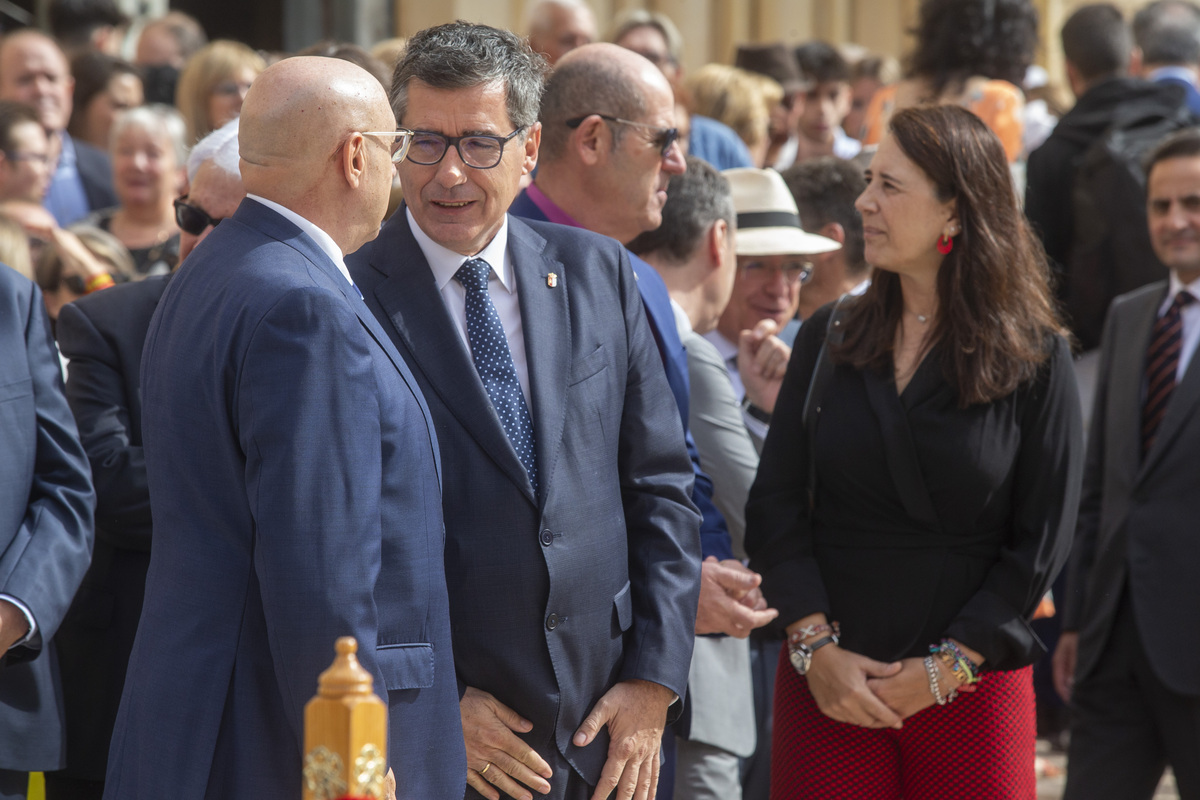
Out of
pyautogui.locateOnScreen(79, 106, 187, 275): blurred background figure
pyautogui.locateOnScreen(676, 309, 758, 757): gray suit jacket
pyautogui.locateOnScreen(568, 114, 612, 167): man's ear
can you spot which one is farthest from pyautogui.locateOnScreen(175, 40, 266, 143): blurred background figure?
pyautogui.locateOnScreen(676, 309, 758, 757): gray suit jacket

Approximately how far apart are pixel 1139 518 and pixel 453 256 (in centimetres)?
259

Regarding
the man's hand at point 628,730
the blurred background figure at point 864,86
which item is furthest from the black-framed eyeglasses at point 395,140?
the blurred background figure at point 864,86

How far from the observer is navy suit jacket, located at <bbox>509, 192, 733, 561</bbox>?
3.09 meters

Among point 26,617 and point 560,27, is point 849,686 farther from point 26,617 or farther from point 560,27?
point 560,27

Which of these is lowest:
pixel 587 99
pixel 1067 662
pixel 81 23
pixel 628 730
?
pixel 1067 662

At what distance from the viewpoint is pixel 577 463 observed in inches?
101

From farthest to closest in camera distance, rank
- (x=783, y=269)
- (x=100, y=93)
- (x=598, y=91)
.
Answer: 1. (x=100, y=93)
2. (x=783, y=269)
3. (x=598, y=91)

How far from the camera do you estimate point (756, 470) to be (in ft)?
11.6

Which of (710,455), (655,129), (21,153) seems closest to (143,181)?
(21,153)

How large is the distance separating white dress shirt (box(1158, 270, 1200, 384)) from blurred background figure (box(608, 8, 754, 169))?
2.10 metres

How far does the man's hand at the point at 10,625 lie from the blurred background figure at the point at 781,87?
18.7ft

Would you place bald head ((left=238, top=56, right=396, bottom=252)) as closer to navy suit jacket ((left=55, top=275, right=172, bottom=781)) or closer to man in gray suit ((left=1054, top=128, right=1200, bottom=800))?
navy suit jacket ((left=55, top=275, right=172, bottom=781))

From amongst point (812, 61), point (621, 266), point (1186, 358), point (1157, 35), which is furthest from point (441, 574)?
point (812, 61)

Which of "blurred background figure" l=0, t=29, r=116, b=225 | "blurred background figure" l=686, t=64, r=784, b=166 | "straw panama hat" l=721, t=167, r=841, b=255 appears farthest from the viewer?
"blurred background figure" l=686, t=64, r=784, b=166
